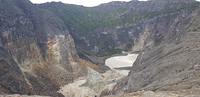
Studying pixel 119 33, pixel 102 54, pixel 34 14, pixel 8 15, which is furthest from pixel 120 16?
pixel 8 15

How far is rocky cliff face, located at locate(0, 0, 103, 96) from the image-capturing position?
42.8 m

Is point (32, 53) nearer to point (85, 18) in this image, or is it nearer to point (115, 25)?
point (115, 25)

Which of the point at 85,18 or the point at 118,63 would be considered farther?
the point at 85,18

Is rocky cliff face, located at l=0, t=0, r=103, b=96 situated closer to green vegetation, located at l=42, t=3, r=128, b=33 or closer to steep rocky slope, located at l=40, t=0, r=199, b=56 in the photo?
steep rocky slope, located at l=40, t=0, r=199, b=56

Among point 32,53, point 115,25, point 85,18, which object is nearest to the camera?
point 32,53

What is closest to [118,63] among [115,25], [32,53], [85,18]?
[32,53]

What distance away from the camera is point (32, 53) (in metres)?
55.4

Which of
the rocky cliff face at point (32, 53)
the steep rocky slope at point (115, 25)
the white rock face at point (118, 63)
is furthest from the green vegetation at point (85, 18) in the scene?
the rocky cliff face at point (32, 53)

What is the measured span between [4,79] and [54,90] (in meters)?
13.5

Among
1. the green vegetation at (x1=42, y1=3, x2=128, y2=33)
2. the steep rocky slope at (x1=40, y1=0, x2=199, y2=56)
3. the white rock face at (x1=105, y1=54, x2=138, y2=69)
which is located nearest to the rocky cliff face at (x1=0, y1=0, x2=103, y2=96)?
the white rock face at (x1=105, y1=54, x2=138, y2=69)

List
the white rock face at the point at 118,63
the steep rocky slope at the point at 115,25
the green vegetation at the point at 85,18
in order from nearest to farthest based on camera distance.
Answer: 1. the white rock face at the point at 118,63
2. the steep rocky slope at the point at 115,25
3. the green vegetation at the point at 85,18

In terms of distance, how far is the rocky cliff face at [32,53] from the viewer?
1686 inches

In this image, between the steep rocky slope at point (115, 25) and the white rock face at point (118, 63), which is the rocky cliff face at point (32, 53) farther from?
the steep rocky slope at point (115, 25)

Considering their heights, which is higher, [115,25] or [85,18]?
[85,18]
